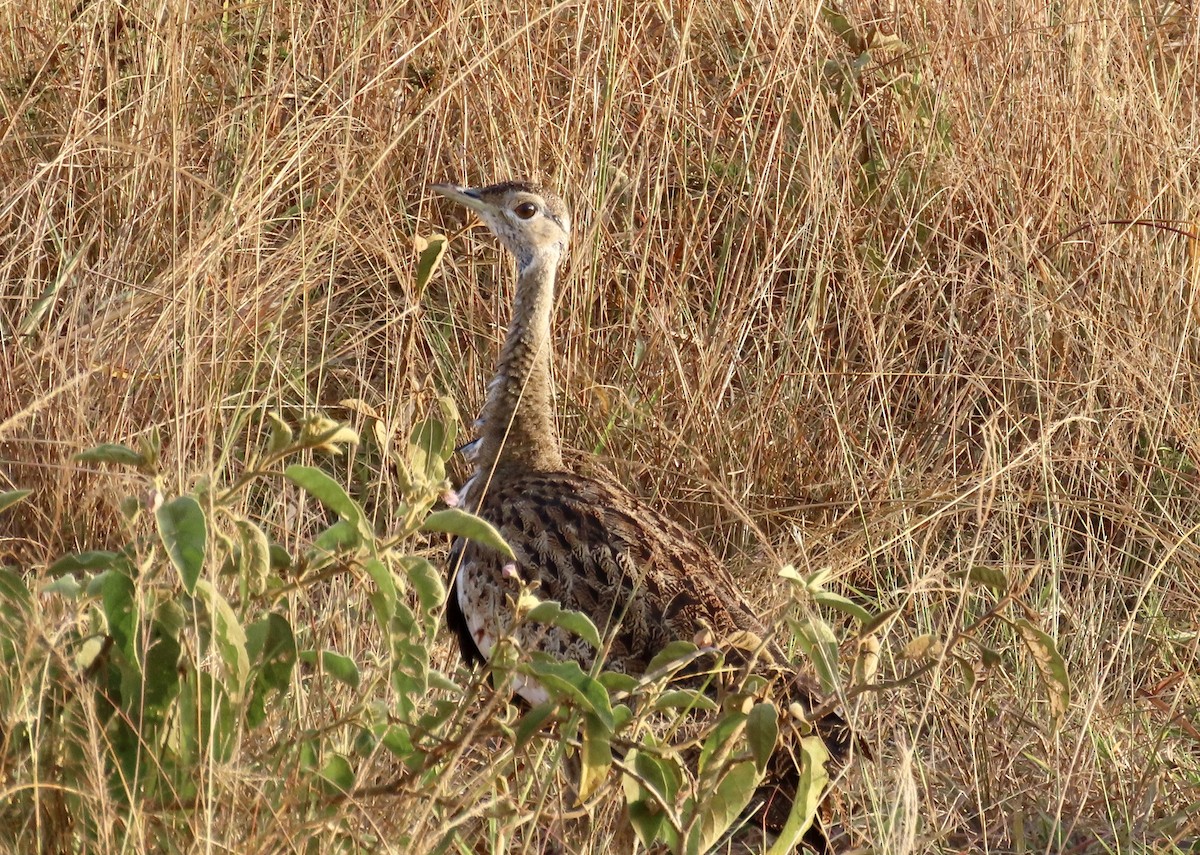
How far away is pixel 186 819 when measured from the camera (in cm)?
223

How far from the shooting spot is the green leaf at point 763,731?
2.14 meters

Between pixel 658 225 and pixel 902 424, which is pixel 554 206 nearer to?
pixel 658 225

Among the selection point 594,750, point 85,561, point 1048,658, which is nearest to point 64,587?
point 85,561

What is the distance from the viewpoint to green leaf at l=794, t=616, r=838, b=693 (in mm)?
2189

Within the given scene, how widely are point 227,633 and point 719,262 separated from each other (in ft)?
9.37

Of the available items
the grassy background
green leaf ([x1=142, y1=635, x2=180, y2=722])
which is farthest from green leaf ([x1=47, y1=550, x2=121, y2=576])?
the grassy background

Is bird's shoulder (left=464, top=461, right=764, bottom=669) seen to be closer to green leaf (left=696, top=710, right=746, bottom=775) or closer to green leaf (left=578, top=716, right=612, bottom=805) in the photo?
green leaf (left=696, top=710, right=746, bottom=775)

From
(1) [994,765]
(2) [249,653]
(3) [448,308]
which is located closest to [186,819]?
(2) [249,653]

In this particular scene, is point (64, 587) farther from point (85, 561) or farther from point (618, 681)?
point (618, 681)

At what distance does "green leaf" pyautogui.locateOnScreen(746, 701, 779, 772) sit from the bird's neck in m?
1.62

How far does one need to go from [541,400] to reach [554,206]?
0.50 m

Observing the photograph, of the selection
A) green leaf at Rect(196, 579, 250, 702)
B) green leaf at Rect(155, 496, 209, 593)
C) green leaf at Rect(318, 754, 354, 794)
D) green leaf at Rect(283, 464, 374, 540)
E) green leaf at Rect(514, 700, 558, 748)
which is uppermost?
green leaf at Rect(155, 496, 209, 593)

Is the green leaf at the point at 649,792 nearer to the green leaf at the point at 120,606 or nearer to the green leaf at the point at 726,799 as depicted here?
the green leaf at the point at 726,799

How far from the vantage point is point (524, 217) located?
4016 mm
